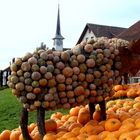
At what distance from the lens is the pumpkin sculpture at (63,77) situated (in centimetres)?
389

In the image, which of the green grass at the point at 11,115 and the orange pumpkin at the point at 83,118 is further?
the green grass at the point at 11,115

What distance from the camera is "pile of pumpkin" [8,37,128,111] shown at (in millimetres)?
3887

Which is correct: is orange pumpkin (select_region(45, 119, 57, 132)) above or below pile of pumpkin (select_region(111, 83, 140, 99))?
below

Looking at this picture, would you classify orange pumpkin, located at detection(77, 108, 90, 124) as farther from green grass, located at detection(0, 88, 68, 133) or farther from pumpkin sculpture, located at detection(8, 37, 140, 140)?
green grass, located at detection(0, 88, 68, 133)

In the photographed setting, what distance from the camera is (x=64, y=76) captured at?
156 inches

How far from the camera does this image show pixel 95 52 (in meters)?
4.17

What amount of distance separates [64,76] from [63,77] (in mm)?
32

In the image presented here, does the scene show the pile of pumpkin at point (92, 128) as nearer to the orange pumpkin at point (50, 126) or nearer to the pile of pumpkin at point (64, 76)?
the orange pumpkin at point (50, 126)

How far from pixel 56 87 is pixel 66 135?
441 millimetres

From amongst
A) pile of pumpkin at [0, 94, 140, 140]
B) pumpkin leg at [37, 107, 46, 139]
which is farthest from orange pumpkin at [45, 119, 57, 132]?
pumpkin leg at [37, 107, 46, 139]

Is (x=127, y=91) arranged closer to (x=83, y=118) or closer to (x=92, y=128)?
(x=83, y=118)

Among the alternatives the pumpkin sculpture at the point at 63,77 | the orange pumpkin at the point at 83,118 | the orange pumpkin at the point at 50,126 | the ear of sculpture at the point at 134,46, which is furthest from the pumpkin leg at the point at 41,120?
the ear of sculpture at the point at 134,46

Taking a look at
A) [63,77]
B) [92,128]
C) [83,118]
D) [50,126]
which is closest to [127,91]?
[83,118]

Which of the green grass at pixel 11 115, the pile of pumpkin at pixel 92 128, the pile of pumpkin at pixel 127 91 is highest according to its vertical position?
the pile of pumpkin at pixel 127 91
